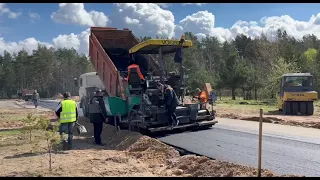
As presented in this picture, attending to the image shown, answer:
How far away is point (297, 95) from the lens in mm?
17906

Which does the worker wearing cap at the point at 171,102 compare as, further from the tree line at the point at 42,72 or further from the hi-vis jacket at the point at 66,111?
the tree line at the point at 42,72

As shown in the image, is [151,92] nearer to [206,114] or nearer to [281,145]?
[206,114]

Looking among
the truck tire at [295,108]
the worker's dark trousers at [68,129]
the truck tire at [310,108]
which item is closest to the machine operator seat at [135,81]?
the worker's dark trousers at [68,129]

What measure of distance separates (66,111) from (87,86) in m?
8.73

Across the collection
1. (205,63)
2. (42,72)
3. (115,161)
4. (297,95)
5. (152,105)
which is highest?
(205,63)

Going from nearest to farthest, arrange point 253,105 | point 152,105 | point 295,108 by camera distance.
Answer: point 152,105 < point 295,108 < point 253,105

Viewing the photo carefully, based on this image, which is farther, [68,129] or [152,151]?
[68,129]

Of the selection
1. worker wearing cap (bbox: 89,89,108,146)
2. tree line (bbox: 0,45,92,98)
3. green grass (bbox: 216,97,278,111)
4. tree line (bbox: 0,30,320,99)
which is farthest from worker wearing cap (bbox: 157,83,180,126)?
tree line (bbox: 0,45,92,98)

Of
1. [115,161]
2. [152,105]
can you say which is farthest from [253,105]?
[115,161]

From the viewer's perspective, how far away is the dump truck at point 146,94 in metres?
10.0

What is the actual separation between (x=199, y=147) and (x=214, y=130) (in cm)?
305

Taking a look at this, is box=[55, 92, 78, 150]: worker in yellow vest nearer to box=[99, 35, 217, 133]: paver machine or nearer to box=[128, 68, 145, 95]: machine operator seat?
box=[99, 35, 217, 133]: paver machine

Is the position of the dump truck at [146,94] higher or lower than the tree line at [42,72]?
lower

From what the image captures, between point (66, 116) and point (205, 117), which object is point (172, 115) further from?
point (66, 116)
